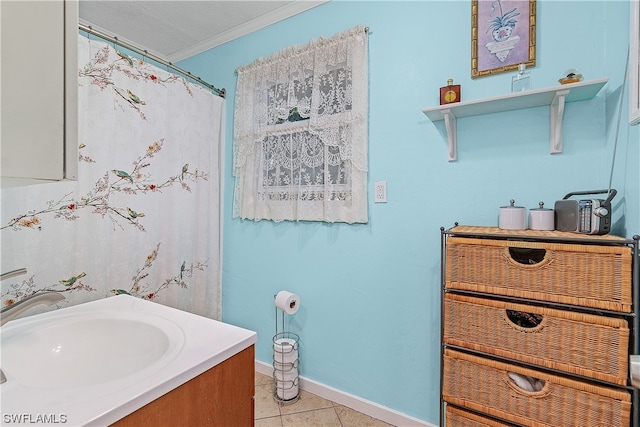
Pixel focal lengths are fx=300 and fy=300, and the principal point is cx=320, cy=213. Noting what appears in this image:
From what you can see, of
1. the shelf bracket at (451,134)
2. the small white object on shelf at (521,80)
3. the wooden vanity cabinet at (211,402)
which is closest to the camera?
the wooden vanity cabinet at (211,402)

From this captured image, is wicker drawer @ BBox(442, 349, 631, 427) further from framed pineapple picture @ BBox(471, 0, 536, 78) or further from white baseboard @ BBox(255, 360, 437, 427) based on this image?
framed pineapple picture @ BBox(471, 0, 536, 78)

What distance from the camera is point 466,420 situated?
114 centimetres

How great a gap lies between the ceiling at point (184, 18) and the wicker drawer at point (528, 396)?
2.03 metres

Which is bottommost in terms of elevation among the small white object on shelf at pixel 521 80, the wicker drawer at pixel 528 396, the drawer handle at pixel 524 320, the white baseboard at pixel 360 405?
the white baseboard at pixel 360 405

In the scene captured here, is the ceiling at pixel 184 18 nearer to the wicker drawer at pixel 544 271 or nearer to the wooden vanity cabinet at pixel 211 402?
the wicker drawer at pixel 544 271

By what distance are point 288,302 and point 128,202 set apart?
1.04 meters

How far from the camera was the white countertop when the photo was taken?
54cm

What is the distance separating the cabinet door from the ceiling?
5.60ft

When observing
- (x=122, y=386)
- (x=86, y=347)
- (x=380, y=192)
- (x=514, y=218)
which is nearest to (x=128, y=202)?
(x=86, y=347)

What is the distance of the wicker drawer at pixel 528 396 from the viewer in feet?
2.98

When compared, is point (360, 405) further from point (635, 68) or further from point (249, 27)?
point (249, 27)

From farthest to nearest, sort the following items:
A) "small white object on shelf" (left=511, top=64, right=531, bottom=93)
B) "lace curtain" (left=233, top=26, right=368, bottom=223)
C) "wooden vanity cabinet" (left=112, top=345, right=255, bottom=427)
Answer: "lace curtain" (left=233, top=26, right=368, bottom=223)
"small white object on shelf" (left=511, top=64, right=531, bottom=93)
"wooden vanity cabinet" (left=112, top=345, right=255, bottom=427)

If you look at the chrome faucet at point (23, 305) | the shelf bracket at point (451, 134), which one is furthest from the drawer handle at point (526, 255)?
the chrome faucet at point (23, 305)

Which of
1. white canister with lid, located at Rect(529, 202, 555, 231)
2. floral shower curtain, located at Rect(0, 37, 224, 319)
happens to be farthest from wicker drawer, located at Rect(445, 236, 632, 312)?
floral shower curtain, located at Rect(0, 37, 224, 319)
